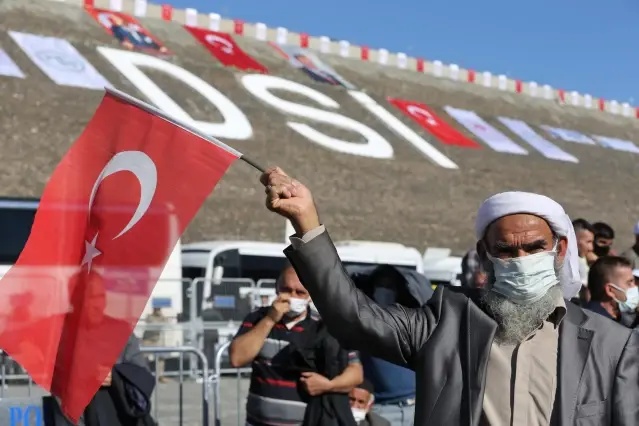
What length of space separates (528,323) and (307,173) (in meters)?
23.8

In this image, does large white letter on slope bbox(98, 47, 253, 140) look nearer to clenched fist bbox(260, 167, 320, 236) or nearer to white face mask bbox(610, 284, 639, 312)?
white face mask bbox(610, 284, 639, 312)

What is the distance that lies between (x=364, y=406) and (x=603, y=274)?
4.97ft

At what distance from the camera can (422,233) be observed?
27750 mm

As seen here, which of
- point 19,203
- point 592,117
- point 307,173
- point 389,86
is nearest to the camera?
point 19,203

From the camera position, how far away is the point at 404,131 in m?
30.4

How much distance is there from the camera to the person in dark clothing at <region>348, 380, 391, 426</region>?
5.50m

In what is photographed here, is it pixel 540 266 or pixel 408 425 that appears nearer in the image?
pixel 540 266

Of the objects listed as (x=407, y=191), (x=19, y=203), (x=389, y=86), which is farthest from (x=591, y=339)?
(x=389, y=86)

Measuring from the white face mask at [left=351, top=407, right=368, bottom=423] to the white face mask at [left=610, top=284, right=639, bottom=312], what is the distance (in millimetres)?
1530

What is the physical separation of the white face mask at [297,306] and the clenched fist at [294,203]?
252 centimetres

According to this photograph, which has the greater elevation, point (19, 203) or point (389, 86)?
point (389, 86)

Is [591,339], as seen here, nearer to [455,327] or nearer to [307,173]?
[455,327]

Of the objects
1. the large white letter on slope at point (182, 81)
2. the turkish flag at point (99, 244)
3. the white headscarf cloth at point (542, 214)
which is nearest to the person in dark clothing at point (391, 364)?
the turkish flag at point (99, 244)

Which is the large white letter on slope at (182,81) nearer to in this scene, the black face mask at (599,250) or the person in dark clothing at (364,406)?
the black face mask at (599,250)
